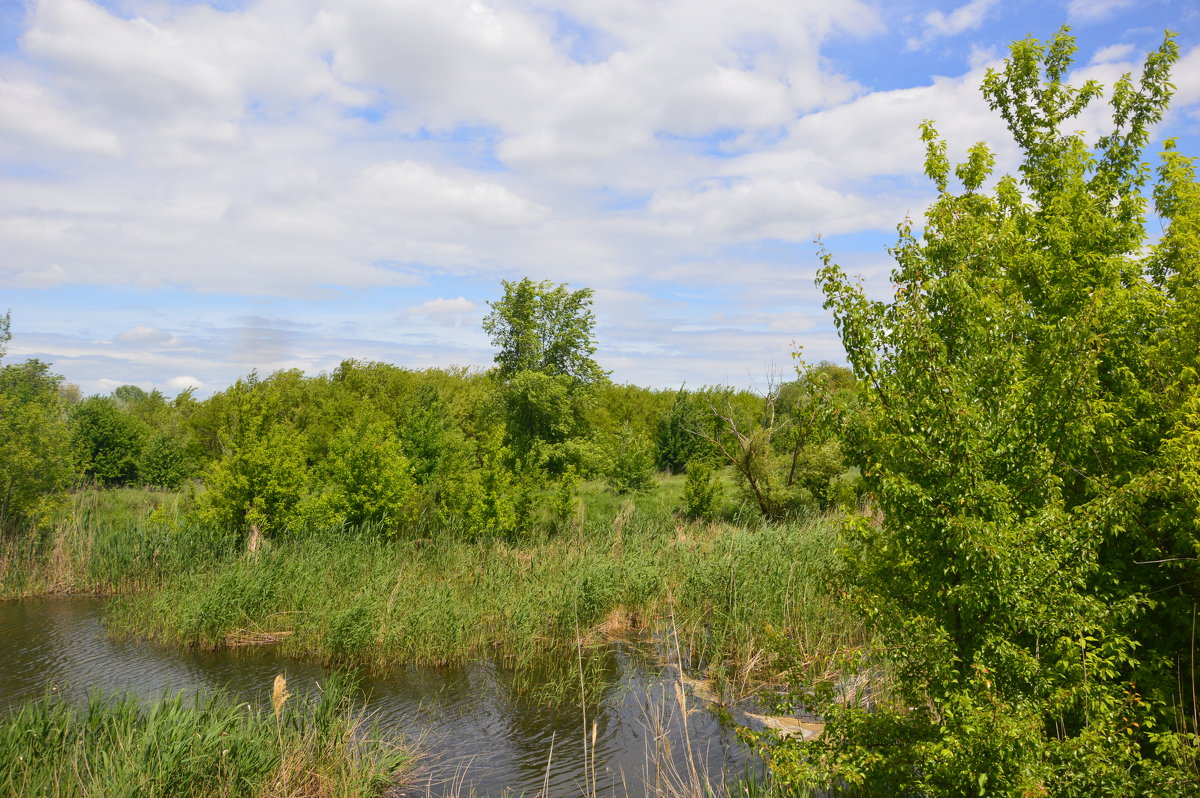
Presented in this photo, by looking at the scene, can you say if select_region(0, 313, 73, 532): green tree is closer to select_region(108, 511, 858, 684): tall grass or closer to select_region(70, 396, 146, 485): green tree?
select_region(108, 511, 858, 684): tall grass

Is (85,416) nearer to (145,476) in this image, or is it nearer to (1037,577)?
(145,476)

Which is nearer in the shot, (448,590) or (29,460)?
(448,590)

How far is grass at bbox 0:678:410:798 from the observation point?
19.4 feet

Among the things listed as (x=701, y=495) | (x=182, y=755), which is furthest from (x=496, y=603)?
(x=701, y=495)

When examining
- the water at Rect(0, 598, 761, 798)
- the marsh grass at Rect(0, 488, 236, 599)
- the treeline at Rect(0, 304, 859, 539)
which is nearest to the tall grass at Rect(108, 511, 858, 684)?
the water at Rect(0, 598, 761, 798)

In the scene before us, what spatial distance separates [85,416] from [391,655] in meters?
28.4

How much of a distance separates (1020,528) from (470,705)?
8.33m

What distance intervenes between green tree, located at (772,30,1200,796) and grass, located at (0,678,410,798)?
4718 mm

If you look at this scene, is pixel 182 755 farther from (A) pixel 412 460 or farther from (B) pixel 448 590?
(A) pixel 412 460

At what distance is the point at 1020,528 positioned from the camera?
5.16 metres

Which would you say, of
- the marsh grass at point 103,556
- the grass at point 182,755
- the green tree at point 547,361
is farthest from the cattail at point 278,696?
the green tree at point 547,361

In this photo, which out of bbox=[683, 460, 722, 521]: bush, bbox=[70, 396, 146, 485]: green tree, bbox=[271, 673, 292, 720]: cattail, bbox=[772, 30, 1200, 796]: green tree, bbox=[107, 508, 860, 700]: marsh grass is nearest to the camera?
bbox=[772, 30, 1200, 796]: green tree

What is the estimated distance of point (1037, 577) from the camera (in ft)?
16.9

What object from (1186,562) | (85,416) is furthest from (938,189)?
(85,416)
